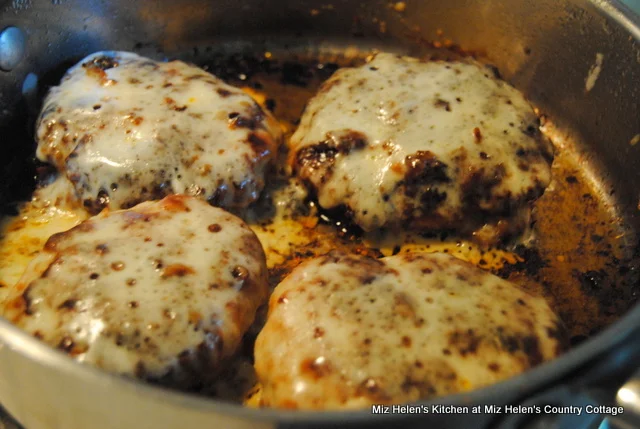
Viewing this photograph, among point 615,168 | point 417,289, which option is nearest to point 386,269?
point 417,289

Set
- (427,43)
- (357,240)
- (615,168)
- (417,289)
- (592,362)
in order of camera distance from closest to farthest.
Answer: (592,362) < (417,289) < (357,240) < (615,168) < (427,43)

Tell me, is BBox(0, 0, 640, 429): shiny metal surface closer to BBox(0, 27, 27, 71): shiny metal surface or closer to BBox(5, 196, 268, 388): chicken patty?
BBox(0, 27, 27, 71): shiny metal surface

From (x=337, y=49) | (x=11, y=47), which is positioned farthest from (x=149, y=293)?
(x=337, y=49)

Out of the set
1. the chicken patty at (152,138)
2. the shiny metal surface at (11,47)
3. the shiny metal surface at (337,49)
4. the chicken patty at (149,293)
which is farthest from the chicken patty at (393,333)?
the shiny metal surface at (11,47)

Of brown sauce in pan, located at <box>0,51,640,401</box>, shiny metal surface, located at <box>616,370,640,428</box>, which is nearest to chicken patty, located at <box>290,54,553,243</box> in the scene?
brown sauce in pan, located at <box>0,51,640,401</box>

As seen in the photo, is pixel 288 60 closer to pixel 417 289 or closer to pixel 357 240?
pixel 357 240

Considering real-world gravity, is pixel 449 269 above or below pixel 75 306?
above

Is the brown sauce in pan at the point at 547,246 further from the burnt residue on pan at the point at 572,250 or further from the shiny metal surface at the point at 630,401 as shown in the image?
the shiny metal surface at the point at 630,401
